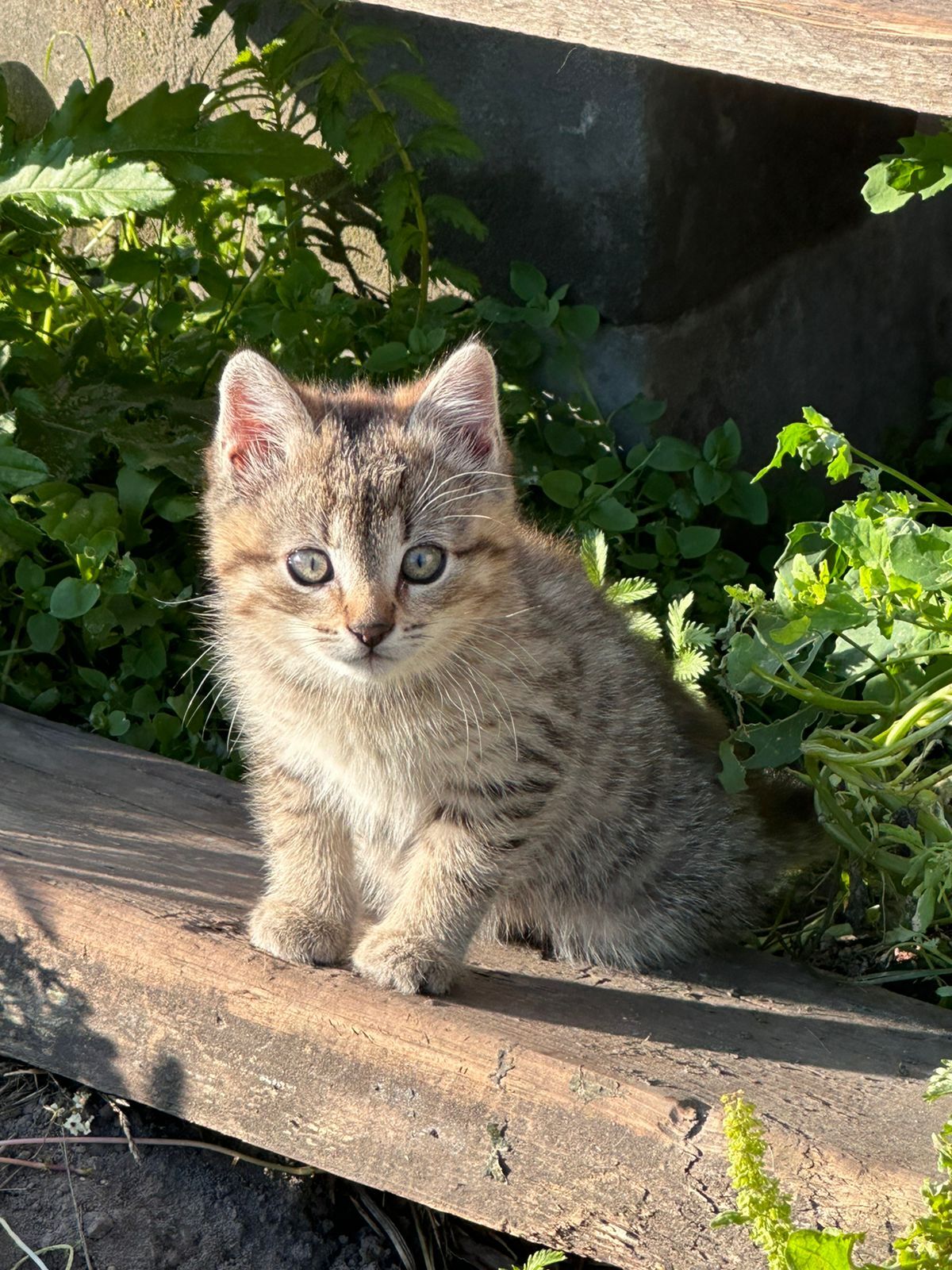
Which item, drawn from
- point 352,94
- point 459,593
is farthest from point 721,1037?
point 352,94

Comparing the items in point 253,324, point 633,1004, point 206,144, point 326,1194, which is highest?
point 206,144

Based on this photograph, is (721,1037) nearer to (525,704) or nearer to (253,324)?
(525,704)

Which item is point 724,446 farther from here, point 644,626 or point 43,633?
point 43,633

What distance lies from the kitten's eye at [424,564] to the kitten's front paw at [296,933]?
2.33 ft

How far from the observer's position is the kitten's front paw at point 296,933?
2830 mm

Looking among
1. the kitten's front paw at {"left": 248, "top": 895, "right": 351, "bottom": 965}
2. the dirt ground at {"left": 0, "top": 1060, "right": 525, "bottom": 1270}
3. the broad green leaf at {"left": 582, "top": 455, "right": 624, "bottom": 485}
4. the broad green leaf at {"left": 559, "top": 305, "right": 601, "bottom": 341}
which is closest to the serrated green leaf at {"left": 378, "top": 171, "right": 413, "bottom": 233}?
the broad green leaf at {"left": 559, "top": 305, "right": 601, "bottom": 341}

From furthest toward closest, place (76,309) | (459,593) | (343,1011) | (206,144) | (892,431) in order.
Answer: (892,431), (76,309), (206,144), (459,593), (343,1011)

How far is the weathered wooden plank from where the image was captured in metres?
2.22

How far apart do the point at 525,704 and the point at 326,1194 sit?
1047 mm

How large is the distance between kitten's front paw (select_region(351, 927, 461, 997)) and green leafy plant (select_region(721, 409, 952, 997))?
2.48ft

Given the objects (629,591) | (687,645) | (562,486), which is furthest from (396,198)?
(687,645)

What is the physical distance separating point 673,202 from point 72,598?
6.76 feet

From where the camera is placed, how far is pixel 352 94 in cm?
427

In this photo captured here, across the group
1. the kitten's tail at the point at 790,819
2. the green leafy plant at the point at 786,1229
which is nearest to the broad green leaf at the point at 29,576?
the kitten's tail at the point at 790,819
